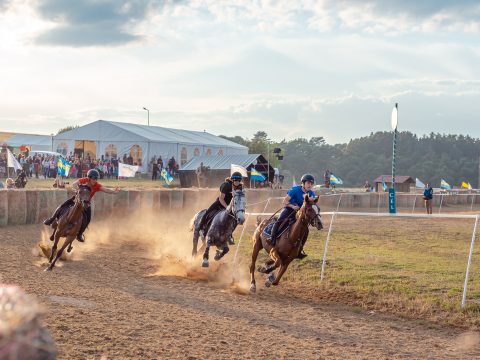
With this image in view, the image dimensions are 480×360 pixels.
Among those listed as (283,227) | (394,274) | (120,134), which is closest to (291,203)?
(283,227)

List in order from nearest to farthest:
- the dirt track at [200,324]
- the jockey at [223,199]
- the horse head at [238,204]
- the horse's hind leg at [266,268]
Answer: the dirt track at [200,324]
the horse's hind leg at [266,268]
the horse head at [238,204]
the jockey at [223,199]

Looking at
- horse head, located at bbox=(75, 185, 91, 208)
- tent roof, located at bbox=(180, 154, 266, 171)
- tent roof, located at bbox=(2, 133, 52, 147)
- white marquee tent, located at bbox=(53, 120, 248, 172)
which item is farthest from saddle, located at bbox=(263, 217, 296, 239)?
tent roof, located at bbox=(2, 133, 52, 147)

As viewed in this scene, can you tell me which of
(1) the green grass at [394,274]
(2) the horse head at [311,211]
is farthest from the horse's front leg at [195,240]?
(2) the horse head at [311,211]

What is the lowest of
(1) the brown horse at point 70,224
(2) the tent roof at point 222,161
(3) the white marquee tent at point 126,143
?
(1) the brown horse at point 70,224

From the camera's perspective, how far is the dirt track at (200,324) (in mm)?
8844

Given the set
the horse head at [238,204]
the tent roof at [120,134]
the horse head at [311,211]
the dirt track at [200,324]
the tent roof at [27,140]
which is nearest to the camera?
the dirt track at [200,324]

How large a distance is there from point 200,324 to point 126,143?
4267 cm

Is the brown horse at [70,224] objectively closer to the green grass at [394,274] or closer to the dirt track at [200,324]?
the dirt track at [200,324]

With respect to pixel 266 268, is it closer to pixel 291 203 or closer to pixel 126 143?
pixel 291 203

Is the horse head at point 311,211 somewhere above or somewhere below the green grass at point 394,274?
above

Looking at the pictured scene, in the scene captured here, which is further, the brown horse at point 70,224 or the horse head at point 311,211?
the brown horse at point 70,224

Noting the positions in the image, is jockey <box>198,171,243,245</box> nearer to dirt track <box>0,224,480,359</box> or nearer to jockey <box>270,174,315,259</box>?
dirt track <box>0,224,480,359</box>

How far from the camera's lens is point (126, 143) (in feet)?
170

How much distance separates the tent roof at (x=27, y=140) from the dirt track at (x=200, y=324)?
44581 millimetres
